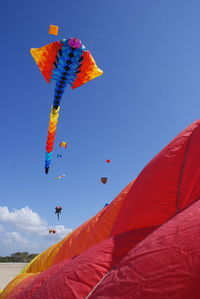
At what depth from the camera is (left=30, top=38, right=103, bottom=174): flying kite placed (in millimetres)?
9547

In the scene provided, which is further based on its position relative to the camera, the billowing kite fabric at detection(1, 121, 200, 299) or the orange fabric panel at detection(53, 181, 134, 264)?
the orange fabric panel at detection(53, 181, 134, 264)

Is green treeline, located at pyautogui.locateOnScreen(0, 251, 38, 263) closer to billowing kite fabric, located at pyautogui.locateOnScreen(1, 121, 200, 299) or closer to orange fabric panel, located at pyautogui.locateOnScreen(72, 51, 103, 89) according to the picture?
orange fabric panel, located at pyautogui.locateOnScreen(72, 51, 103, 89)

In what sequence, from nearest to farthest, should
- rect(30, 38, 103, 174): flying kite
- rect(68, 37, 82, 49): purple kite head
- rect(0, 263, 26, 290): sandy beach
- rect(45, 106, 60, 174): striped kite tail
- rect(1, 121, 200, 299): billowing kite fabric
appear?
rect(1, 121, 200, 299): billowing kite fabric < rect(0, 263, 26, 290): sandy beach < rect(68, 37, 82, 49): purple kite head < rect(30, 38, 103, 174): flying kite < rect(45, 106, 60, 174): striped kite tail

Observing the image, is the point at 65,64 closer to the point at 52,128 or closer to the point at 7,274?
the point at 52,128

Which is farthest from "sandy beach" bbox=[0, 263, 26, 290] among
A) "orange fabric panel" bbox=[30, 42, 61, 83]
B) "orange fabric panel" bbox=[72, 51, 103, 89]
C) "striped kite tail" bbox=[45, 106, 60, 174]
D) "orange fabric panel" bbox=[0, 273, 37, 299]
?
"orange fabric panel" bbox=[30, 42, 61, 83]

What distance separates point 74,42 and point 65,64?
2.57 ft

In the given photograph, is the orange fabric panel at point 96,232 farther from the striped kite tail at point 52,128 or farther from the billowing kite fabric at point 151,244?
the striped kite tail at point 52,128

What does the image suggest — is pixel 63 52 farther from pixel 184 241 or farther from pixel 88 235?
pixel 184 241

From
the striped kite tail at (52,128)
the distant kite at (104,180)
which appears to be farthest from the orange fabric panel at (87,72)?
the distant kite at (104,180)

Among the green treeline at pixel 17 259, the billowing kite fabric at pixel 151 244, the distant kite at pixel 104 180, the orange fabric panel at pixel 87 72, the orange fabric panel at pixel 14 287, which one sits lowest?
the green treeline at pixel 17 259

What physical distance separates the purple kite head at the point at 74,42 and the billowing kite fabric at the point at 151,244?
7.75m

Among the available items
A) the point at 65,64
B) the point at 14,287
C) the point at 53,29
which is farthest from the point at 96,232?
the point at 65,64

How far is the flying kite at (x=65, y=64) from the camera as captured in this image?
9547 mm

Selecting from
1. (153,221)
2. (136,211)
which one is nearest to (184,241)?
(153,221)
